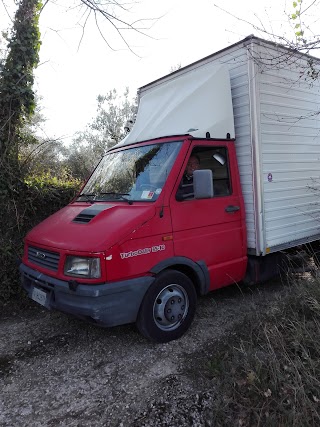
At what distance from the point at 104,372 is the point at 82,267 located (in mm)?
999

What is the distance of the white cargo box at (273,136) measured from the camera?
4250 millimetres

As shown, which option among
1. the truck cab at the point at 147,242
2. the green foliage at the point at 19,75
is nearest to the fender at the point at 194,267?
the truck cab at the point at 147,242

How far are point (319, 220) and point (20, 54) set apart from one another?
5.27m

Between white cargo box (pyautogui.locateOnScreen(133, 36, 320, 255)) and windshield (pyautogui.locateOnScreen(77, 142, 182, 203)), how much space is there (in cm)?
36

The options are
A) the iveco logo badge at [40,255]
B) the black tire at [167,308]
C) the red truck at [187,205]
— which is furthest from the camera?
the iveco logo badge at [40,255]

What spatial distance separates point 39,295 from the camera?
367 cm

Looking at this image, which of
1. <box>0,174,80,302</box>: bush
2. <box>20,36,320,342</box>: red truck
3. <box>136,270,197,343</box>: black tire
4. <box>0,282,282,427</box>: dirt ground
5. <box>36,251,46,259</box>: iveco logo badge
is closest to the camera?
<box>0,282,282,427</box>: dirt ground

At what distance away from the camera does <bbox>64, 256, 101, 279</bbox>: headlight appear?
10.5 ft

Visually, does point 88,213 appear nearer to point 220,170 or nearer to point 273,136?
point 220,170

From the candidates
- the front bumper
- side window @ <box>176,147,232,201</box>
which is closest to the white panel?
Answer: side window @ <box>176,147,232,201</box>

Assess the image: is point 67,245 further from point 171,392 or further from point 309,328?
point 309,328

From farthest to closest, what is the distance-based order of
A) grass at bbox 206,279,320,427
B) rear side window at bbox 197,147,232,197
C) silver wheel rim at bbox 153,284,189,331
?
rear side window at bbox 197,147,232,197
silver wheel rim at bbox 153,284,189,331
grass at bbox 206,279,320,427

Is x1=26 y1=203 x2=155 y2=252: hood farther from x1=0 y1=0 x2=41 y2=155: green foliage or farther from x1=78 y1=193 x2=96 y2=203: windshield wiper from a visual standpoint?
x1=0 y1=0 x2=41 y2=155: green foliage

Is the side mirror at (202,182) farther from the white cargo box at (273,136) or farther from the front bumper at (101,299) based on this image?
the front bumper at (101,299)
